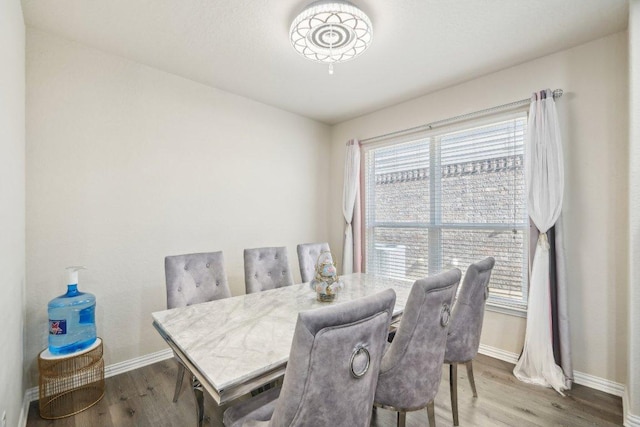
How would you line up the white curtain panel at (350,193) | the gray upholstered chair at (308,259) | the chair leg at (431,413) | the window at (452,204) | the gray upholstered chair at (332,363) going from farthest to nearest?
1. the white curtain panel at (350,193)
2. the gray upholstered chair at (308,259)
3. the window at (452,204)
4. the chair leg at (431,413)
5. the gray upholstered chair at (332,363)

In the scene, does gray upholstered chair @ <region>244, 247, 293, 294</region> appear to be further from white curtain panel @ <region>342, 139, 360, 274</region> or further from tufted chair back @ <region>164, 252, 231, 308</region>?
white curtain panel @ <region>342, 139, 360, 274</region>

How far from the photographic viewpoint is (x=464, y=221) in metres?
3.00

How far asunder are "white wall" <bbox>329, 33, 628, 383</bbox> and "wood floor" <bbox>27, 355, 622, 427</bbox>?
1.34 ft

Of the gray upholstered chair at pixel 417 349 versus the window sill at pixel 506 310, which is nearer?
the gray upholstered chair at pixel 417 349

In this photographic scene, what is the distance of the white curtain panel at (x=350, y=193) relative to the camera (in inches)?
152

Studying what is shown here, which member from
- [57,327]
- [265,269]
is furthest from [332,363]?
[57,327]

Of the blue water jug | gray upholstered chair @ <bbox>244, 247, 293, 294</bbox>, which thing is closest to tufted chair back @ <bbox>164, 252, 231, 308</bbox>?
gray upholstered chair @ <bbox>244, 247, 293, 294</bbox>

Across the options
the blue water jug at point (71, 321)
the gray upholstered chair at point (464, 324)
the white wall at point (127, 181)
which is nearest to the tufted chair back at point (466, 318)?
the gray upholstered chair at point (464, 324)

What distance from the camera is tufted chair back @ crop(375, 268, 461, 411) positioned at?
4.42 ft

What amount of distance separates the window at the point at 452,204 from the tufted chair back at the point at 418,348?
1650 millimetres

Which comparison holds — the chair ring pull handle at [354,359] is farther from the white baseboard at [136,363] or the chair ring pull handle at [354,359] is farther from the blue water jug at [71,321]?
the white baseboard at [136,363]

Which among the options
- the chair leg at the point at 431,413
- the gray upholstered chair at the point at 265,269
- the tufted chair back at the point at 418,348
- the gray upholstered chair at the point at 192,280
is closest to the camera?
the tufted chair back at the point at 418,348

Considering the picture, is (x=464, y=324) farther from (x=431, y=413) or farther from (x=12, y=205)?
(x=12, y=205)

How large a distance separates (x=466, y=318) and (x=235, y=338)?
53.5 inches
